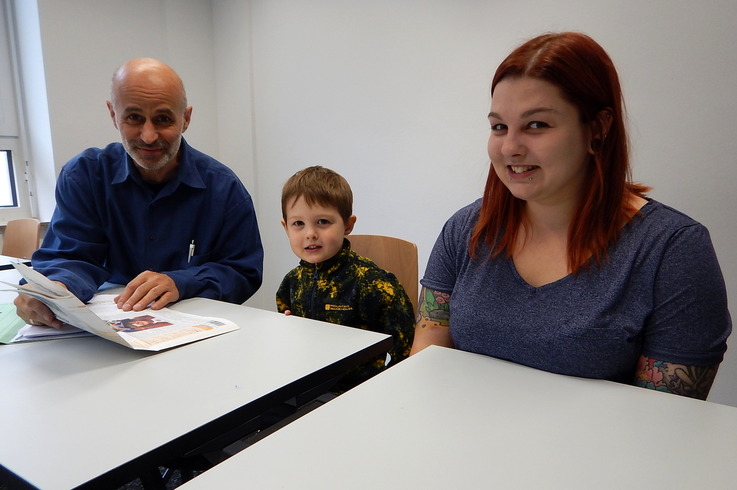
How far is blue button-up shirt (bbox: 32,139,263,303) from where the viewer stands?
1505 mm

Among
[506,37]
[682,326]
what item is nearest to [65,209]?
[682,326]

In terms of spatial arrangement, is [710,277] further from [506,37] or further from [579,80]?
[506,37]

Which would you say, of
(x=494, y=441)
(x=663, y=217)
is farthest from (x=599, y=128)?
(x=494, y=441)

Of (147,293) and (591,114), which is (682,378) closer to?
(591,114)

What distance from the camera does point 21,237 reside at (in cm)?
280

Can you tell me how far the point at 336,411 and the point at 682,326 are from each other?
0.66 m

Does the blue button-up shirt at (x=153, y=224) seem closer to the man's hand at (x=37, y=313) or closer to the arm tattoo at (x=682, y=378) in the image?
the man's hand at (x=37, y=313)

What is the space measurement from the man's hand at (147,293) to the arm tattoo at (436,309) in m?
0.69

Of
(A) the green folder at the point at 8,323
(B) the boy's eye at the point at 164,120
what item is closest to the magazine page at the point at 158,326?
(A) the green folder at the point at 8,323

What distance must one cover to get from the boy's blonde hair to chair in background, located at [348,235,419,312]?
258 mm

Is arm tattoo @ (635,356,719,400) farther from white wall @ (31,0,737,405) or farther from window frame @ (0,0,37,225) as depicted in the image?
window frame @ (0,0,37,225)

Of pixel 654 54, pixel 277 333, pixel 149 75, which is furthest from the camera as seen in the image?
pixel 654 54

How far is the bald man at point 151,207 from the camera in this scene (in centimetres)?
151

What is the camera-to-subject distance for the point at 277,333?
107 cm
